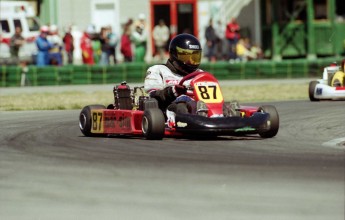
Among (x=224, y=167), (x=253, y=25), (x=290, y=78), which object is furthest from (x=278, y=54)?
(x=224, y=167)

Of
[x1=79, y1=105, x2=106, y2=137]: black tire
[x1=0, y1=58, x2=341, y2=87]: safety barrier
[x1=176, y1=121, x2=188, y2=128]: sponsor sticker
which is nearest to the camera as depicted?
[x1=176, y1=121, x2=188, y2=128]: sponsor sticker

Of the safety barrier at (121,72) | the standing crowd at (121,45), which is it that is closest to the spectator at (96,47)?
the standing crowd at (121,45)

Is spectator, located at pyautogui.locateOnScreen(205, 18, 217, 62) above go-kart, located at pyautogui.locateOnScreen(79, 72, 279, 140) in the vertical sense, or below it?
above

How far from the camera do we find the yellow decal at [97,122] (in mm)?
12508

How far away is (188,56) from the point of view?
1227 cm

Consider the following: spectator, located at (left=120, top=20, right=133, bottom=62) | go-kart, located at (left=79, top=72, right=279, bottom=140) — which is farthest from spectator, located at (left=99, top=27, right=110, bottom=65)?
go-kart, located at (left=79, top=72, right=279, bottom=140)

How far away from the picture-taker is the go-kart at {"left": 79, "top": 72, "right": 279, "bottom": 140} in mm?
11172

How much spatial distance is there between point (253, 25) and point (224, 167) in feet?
94.2

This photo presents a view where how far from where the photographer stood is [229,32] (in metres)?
32.3

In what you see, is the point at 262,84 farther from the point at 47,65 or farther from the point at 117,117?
the point at 117,117

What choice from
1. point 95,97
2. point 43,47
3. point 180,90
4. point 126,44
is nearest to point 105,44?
point 126,44

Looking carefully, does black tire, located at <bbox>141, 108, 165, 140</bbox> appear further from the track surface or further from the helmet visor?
Result: the helmet visor

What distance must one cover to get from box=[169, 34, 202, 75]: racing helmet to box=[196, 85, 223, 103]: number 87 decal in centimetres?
Result: 68

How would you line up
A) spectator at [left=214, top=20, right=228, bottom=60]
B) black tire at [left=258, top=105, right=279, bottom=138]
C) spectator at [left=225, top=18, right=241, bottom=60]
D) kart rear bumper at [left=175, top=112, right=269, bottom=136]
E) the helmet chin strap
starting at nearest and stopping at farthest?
kart rear bumper at [left=175, top=112, right=269, bottom=136] < black tire at [left=258, top=105, right=279, bottom=138] < the helmet chin strap < spectator at [left=225, top=18, right=241, bottom=60] < spectator at [left=214, top=20, right=228, bottom=60]
